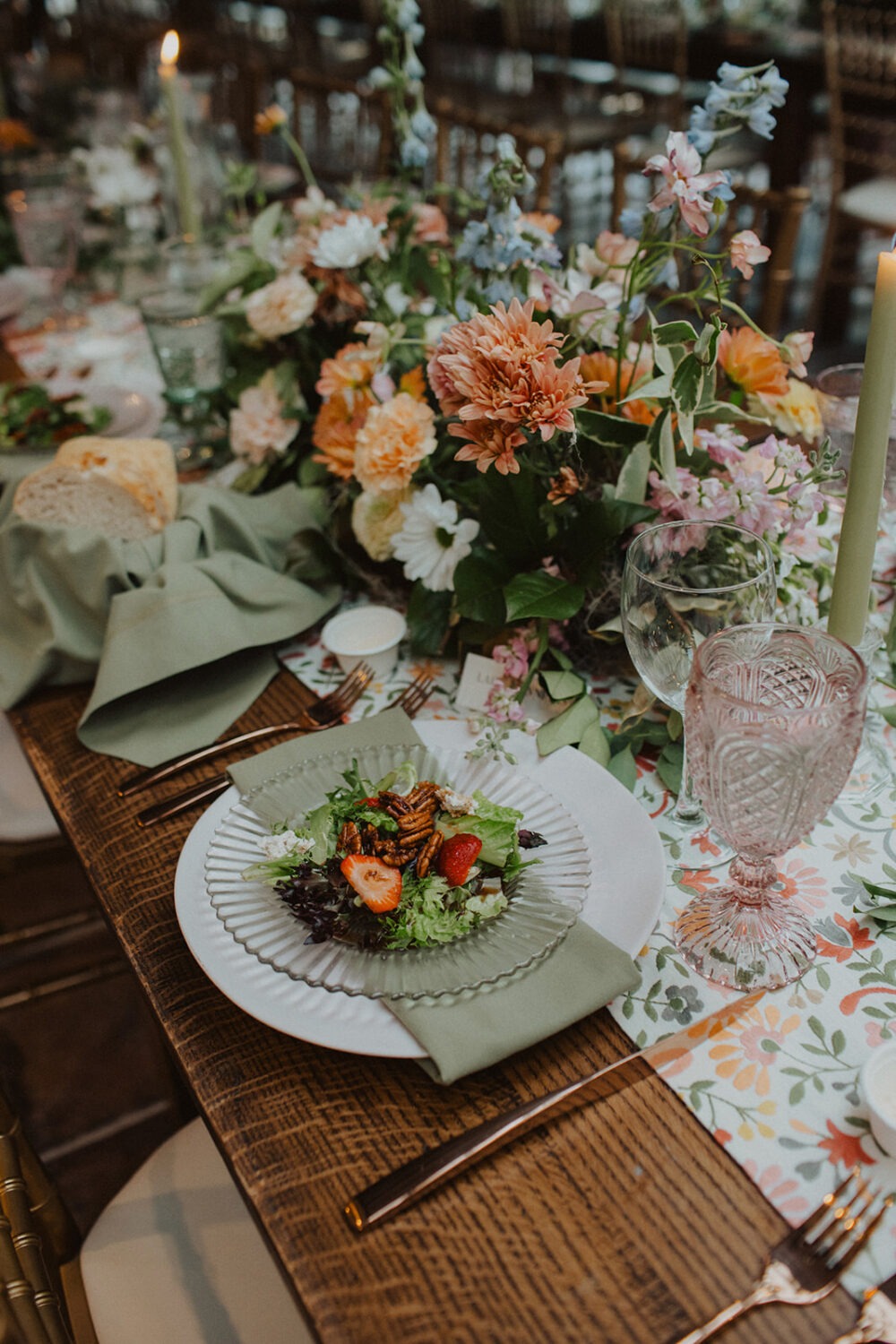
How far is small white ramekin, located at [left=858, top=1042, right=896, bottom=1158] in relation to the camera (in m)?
0.55

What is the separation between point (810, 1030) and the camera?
0.63m

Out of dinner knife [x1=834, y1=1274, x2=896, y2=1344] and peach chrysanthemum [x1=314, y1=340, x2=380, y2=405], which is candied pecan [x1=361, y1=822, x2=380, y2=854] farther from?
peach chrysanthemum [x1=314, y1=340, x2=380, y2=405]

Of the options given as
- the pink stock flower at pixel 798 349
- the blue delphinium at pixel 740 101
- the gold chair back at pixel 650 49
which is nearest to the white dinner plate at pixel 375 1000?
the pink stock flower at pixel 798 349

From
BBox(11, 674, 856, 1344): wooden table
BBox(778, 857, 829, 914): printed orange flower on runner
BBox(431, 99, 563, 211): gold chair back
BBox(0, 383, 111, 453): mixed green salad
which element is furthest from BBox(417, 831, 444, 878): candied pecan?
BBox(431, 99, 563, 211): gold chair back

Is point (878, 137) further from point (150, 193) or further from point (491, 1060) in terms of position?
point (491, 1060)

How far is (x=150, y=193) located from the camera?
6.73 ft

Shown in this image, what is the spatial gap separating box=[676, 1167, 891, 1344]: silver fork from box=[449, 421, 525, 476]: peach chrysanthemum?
479 mm

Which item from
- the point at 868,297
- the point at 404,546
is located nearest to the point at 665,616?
the point at 404,546

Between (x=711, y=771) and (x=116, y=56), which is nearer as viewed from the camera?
(x=711, y=771)

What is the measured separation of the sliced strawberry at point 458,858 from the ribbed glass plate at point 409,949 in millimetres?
31

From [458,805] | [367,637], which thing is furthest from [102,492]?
[458,805]

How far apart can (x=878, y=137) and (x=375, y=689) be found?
3.81m

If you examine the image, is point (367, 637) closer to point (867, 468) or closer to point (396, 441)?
point (396, 441)

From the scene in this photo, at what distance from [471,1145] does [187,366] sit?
1040 mm
